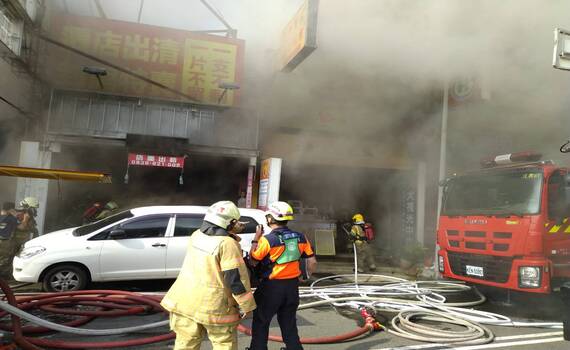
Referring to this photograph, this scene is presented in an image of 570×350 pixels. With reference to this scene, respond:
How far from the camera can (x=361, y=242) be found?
24.6ft

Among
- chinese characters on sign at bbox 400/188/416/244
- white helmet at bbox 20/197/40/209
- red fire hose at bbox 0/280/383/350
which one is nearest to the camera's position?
red fire hose at bbox 0/280/383/350

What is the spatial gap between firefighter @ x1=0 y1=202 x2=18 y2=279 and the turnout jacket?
17.0ft

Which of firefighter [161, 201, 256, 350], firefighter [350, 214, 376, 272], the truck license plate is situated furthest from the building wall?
the truck license plate

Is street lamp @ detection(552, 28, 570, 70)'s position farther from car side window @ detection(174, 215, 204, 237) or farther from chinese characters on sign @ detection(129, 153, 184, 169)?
chinese characters on sign @ detection(129, 153, 184, 169)

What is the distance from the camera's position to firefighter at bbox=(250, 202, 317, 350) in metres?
2.69

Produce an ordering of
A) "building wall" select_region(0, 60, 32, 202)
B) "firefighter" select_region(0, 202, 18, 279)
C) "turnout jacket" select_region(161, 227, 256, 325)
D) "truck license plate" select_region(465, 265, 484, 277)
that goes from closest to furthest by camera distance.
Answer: "turnout jacket" select_region(161, 227, 256, 325), "truck license plate" select_region(465, 265, 484, 277), "firefighter" select_region(0, 202, 18, 279), "building wall" select_region(0, 60, 32, 202)

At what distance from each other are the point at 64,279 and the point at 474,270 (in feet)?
16.9

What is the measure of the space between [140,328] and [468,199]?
4.34m

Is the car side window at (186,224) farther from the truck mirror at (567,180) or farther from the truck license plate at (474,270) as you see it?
the truck mirror at (567,180)

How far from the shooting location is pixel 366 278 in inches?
266

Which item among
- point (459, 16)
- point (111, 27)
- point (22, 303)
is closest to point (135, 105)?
point (111, 27)

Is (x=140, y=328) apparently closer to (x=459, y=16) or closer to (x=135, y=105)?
(x=459, y=16)

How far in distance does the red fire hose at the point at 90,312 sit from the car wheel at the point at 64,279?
1066 mm

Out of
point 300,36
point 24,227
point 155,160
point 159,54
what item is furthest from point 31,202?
point 300,36
